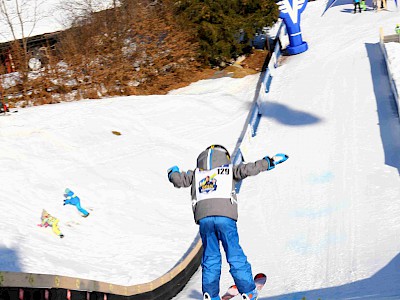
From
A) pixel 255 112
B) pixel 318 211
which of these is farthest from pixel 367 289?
pixel 255 112

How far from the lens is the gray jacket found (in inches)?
301

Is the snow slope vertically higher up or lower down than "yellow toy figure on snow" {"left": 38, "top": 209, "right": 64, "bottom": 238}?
lower down

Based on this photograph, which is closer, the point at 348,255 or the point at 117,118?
the point at 348,255

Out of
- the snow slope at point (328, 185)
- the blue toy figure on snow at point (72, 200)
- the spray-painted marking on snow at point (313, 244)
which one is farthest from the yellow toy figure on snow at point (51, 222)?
the spray-painted marking on snow at point (313, 244)

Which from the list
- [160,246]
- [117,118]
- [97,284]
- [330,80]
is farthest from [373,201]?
[330,80]

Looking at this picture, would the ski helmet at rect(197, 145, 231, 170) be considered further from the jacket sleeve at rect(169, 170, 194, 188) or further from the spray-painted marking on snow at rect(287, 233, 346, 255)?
the spray-painted marking on snow at rect(287, 233, 346, 255)

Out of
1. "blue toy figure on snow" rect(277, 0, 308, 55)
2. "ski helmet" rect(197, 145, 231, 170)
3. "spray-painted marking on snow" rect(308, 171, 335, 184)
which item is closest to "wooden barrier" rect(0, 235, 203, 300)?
"ski helmet" rect(197, 145, 231, 170)

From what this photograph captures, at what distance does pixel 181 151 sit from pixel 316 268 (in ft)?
28.2

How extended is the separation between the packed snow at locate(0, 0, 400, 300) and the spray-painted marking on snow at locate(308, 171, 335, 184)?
5cm

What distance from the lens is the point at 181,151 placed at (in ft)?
63.6

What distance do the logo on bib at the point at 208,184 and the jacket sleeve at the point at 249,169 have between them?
0.71 feet

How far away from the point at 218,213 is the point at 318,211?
6933 millimetres

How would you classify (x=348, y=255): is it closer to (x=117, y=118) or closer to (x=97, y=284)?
(x=97, y=284)

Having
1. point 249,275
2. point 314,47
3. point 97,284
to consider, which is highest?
point 249,275
